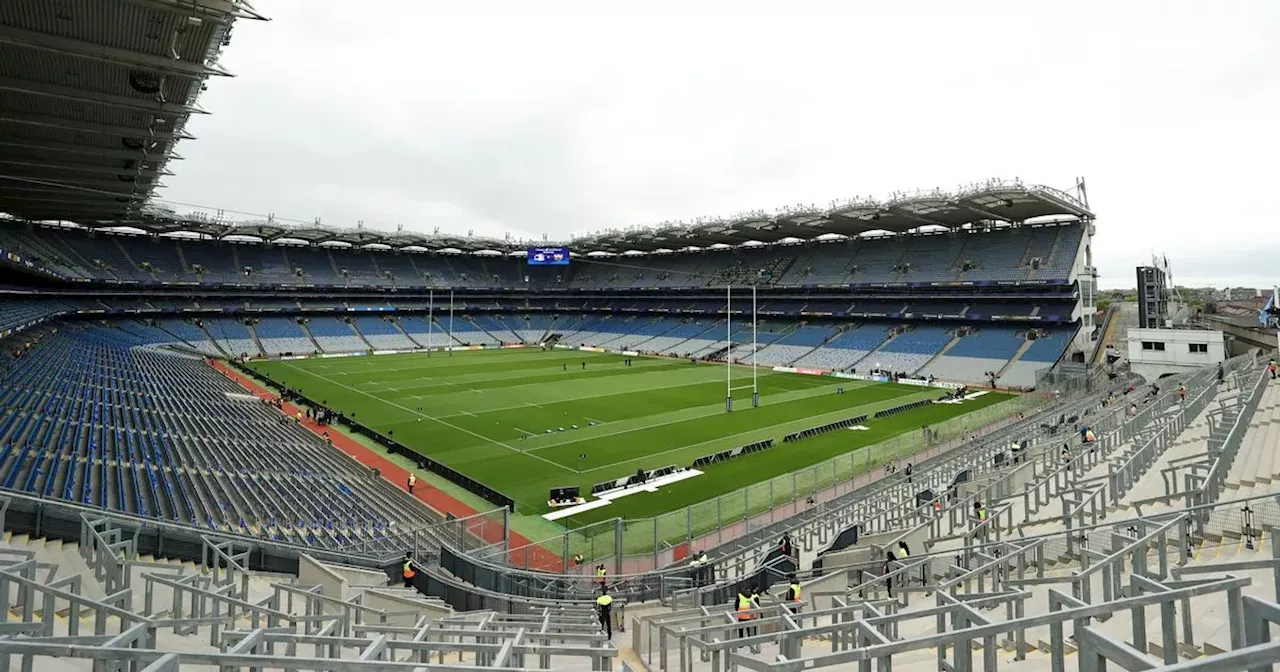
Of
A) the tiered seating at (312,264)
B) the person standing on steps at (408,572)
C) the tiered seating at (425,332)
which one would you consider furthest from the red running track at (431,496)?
the tiered seating at (312,264)

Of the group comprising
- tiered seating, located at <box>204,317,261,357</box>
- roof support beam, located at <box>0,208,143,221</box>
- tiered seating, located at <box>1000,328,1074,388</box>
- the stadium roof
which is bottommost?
tiered seating, located at <box>1000,328,1074,388</box>

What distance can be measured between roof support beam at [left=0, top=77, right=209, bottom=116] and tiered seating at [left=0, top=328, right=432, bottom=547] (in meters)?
8.69

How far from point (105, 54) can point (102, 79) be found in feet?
8.23

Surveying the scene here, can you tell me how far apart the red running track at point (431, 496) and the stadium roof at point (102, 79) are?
42.9 ft

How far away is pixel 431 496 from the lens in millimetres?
23594

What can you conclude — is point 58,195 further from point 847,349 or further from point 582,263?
point 582,263

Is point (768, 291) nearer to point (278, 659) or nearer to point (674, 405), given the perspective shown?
point (674, 405)

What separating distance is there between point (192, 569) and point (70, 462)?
7258 millimetres

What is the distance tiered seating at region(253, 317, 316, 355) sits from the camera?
6938 centimetres

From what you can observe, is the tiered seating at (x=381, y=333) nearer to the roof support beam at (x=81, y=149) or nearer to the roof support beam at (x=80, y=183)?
the roof support beam at (x=80, y=183)

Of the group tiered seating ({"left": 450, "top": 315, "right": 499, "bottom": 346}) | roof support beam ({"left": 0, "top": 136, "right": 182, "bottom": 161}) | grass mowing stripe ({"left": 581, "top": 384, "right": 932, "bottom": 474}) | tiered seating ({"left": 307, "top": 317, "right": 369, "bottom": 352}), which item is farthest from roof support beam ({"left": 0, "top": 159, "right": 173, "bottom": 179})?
tiered seating ({"left": 450, "top": 315, "right": 499, "bottom": 346})

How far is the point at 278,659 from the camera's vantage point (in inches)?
126

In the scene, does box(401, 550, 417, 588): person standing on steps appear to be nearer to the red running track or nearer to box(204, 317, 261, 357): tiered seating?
the red running track

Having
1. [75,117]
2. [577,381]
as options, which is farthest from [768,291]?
[75,117]
